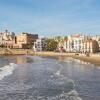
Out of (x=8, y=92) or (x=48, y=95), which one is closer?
(x=48, y=95)

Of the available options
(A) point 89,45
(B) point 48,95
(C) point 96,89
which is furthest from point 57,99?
(A) point 89,45

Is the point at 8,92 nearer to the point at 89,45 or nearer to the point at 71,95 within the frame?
the point at 71,95

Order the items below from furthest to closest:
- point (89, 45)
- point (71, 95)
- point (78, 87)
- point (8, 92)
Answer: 1. point (89, 45)
2. point (78, 87)
3. point (8, 92)
4. point (71, 95)

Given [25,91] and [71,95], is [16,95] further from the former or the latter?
[71,95]

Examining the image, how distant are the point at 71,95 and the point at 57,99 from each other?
7.42 feet

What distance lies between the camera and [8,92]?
103 feet

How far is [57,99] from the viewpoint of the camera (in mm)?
27266

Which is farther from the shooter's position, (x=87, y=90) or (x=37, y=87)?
(x=37, y=87)

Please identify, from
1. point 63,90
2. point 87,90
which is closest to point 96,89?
point 87,90

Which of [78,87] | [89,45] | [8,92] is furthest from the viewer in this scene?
[89,45]

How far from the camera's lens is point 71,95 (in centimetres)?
2914

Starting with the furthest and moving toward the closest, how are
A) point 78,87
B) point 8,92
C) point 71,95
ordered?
point 78,87 → point 8,92 → point 71,95

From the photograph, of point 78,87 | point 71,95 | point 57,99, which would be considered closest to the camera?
point 57,99

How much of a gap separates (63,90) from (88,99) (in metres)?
5.23
